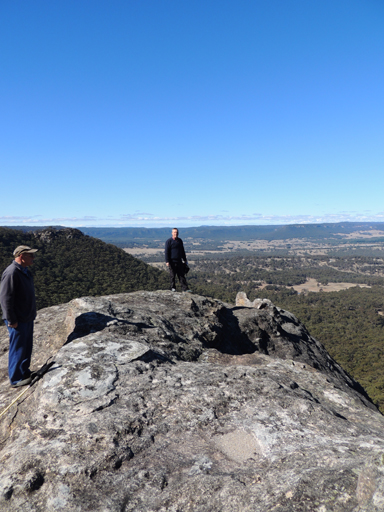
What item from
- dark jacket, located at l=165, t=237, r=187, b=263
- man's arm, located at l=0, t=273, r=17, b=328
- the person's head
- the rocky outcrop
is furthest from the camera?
dark jacket, located at l=165, t=237, r=187, b=263

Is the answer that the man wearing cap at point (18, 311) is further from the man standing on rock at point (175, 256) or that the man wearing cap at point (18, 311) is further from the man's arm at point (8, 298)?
the man standing on rock at point (175, 256)

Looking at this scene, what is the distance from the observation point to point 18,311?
650 centimetres

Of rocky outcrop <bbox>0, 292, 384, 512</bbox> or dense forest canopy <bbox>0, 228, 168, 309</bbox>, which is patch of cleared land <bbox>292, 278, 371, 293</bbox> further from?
rocky outcrop <bbox>0, 292, 384, 512</bbox>

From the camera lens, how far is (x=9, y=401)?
575 cm

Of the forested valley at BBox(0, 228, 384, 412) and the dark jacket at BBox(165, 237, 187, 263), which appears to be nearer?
the dark jacket at BBox(165, 237, 187, 263)

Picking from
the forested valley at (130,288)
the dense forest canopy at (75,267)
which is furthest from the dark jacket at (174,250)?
the dense forest canopy at (75,267)

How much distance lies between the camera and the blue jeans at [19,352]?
6.40 m

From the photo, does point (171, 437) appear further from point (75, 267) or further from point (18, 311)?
point (75, 267)

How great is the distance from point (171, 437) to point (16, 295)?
438 cm

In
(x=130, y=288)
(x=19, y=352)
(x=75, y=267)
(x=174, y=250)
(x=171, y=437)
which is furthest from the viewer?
(x=75, y=267)

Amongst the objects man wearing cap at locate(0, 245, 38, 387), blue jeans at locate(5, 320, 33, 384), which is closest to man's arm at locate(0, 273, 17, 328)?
man wearing cap at locate(0, 245, 38, 387)

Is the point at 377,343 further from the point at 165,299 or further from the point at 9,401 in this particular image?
the point at 9,401

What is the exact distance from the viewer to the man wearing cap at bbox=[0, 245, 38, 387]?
20.7ft

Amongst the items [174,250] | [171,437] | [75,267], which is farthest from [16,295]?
[75,267]
